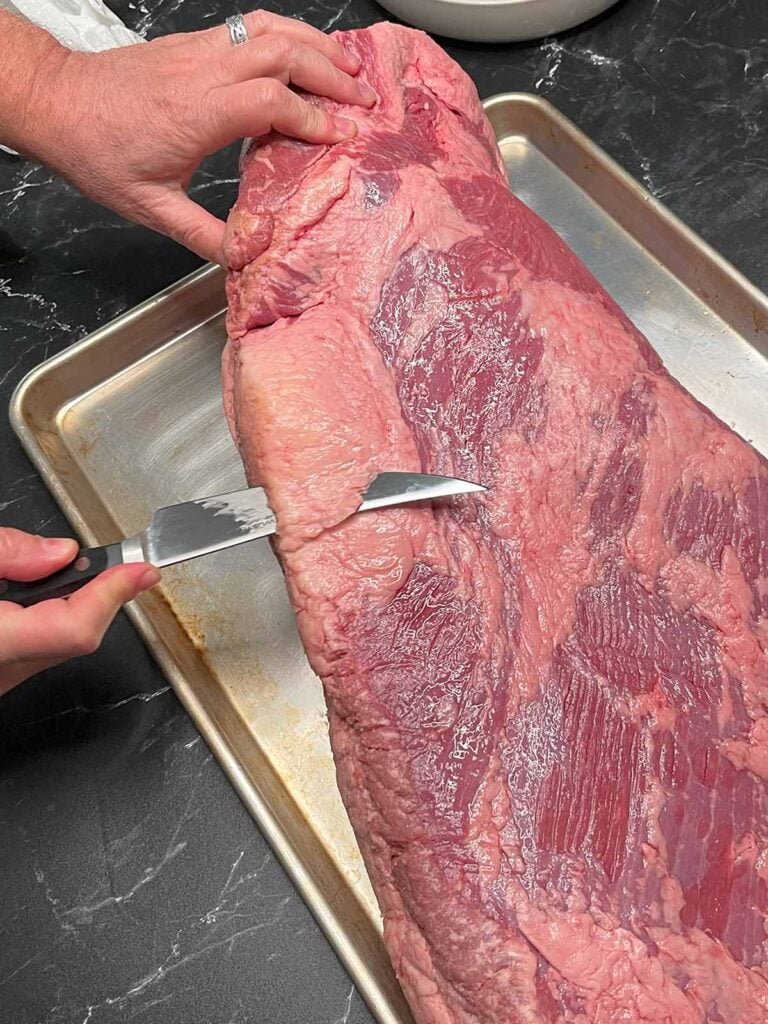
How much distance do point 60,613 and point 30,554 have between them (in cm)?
17

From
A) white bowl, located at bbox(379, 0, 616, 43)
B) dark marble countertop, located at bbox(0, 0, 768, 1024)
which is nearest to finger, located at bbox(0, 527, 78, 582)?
dark marble countertop, located at bbox(0, 0, 768, 1024)

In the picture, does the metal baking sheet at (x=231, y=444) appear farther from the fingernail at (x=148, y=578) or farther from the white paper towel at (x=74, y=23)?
the white paper towel at (x=74, y=23)

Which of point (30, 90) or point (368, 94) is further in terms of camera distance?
point (30, 90)

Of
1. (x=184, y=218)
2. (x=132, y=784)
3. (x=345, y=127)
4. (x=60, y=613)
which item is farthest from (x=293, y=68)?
(x=132, y=784)

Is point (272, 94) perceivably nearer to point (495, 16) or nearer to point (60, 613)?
point (60, 613)

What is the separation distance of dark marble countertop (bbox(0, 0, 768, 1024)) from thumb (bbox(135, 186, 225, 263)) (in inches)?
22.2

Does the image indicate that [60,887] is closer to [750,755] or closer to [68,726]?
[68,726]

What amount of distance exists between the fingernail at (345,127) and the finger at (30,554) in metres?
0.92

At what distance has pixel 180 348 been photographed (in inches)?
98.6

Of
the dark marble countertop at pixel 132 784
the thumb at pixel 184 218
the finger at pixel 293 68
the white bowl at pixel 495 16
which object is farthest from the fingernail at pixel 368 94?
the white bowl at pixel 495 16

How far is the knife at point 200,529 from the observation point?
58.2 inches

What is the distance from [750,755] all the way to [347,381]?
3.03 ft

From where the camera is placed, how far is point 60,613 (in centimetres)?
153

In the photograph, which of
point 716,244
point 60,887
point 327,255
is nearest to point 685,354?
point 716,244
